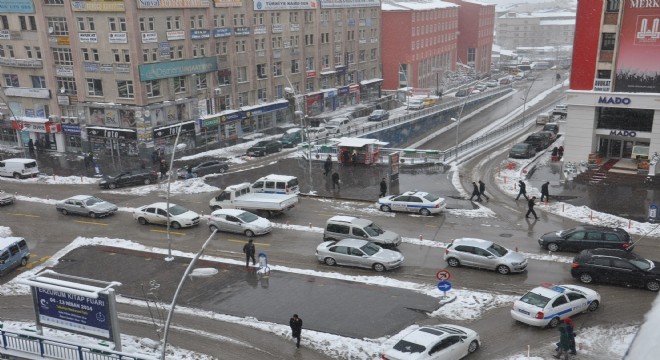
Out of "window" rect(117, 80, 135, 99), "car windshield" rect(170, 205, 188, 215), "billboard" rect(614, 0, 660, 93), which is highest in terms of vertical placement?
"billboard" rect(614, 0, 660, 93)

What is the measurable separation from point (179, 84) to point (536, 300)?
44.2m

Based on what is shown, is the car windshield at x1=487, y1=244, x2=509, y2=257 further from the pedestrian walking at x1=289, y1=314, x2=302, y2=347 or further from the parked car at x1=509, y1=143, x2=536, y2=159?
the parked car at x1=509, y1=143, x2=536, y2=159

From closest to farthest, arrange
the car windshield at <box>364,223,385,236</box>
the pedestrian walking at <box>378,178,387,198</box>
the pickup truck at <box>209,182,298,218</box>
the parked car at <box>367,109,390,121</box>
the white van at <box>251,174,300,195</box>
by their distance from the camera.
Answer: the car windshield at <box>364,223,385,236</box>, the pickup truck at <box>209,182,298,218</box>, the pedestrian walking at <box>378,178,387,198</box>, the white van at <box>251,174,300,195</box>, the parked car at <box>367,109,390,121</box>

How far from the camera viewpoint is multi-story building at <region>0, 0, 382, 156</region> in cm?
5384

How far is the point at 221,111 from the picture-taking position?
6309cm

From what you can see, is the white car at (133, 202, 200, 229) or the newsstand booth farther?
the newsstand booth

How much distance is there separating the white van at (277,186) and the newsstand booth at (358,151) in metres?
10.3

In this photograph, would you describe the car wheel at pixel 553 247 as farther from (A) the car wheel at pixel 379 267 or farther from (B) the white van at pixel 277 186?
(B) the white van at pixel 277 186

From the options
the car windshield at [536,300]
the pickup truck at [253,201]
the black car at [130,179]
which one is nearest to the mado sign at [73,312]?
the car windshield at [536,300]

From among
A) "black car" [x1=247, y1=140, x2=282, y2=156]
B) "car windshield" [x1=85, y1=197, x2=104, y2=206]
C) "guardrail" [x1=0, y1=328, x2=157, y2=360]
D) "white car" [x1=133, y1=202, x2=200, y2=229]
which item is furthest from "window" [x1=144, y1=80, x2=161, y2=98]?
"guardrail" [x1=0, y1=328, x2=157, y2=360]

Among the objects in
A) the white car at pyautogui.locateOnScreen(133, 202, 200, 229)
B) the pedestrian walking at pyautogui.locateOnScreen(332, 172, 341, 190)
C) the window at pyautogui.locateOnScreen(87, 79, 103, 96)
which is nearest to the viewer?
the white car at pyautogui.locateOnScreen(133, 202, 200, 229)

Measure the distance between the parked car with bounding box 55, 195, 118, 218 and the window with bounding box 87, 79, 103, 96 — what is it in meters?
20.7

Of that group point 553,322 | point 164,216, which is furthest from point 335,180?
point 553,322

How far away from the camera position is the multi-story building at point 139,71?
53.8 meters
